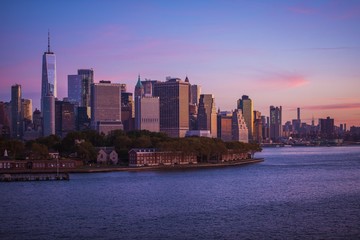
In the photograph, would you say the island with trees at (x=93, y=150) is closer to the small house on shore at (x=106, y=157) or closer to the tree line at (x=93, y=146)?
the tree line at (x=93, y=146)

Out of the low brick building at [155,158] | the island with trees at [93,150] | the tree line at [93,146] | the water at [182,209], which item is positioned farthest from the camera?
the tree line at [93,146]

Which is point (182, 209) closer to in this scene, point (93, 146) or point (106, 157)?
point (106, 157)

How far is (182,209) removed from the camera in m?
41.4

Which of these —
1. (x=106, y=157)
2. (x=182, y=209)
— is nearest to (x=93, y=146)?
(x=106, y=157)

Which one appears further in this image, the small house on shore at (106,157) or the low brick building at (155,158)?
the small house on shore at (106,157)

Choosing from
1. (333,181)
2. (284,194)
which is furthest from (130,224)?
(333,181)

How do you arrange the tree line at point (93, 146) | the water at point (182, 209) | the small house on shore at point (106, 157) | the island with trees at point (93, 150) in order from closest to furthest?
the water at point (182, 209) → the island with trees at point (93, 150) → the tree line at point (93, 146) → the small house on shore at point (106, 157)

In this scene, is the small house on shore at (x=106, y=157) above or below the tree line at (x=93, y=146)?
below

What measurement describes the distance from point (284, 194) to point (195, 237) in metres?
20.3

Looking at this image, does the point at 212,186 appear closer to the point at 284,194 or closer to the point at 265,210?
the point at 284,194

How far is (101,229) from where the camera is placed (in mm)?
33906

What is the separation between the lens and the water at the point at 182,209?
3288 centimetres

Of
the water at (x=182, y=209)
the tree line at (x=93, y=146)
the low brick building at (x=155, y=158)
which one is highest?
the tree line at (x=93, y=146)

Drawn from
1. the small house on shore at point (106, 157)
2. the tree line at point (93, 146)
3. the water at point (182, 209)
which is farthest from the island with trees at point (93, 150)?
the water at point (182, 209)
